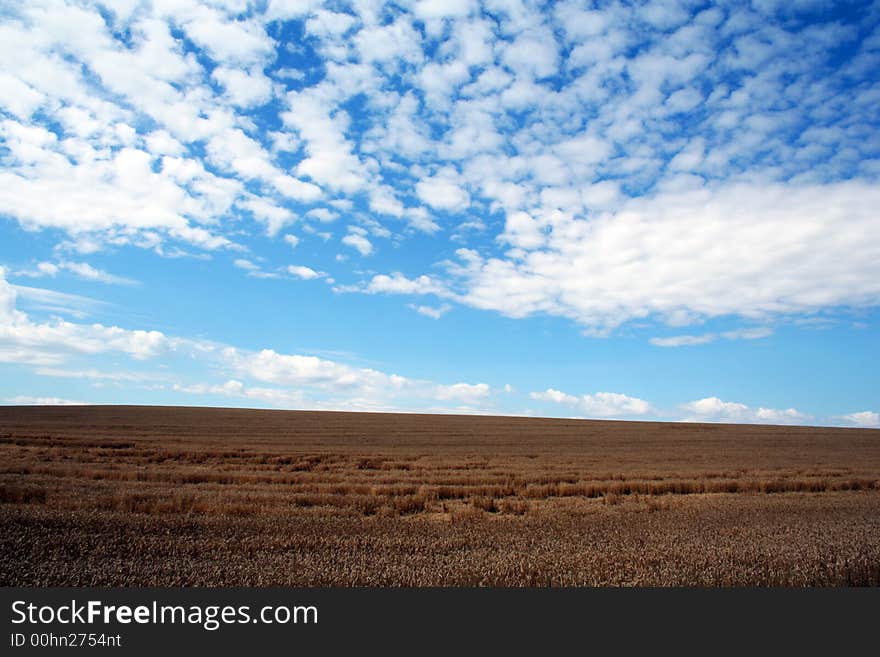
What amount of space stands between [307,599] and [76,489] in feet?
40.2

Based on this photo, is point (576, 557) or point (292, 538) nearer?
point (576, 557)

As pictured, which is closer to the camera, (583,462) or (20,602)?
(20,602)

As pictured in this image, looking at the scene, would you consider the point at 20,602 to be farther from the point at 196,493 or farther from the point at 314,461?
the point at 314,461

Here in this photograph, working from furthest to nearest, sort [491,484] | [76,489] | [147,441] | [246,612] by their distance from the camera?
[147,441]
[491,484]
[76,489]
[246,612]

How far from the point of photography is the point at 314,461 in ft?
94.1

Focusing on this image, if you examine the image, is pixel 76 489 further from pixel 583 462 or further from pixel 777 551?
pixel 583 462

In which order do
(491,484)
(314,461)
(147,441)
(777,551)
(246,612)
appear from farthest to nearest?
1. (147,441)
2. (314,461)
3. (491,484)
4. (777,551)
5. (246,612)

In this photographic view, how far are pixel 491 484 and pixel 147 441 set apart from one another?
91.5 feet

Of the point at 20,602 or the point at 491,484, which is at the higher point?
the point at 20,602

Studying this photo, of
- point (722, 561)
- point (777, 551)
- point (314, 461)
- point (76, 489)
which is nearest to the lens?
point (722, 561)

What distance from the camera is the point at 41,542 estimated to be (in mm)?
7953

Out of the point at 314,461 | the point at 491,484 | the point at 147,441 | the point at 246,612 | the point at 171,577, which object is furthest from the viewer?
the point at 147,441

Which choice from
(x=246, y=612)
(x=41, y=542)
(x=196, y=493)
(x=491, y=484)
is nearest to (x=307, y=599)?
(x=246, y=612)

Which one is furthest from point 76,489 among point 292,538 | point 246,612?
point 246,612
